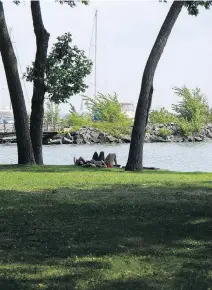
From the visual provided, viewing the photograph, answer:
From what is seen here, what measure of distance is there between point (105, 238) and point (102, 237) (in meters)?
0.06

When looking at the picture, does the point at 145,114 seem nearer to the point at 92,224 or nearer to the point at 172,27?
the point at 172,27

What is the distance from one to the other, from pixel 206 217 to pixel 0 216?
3086 millimetres

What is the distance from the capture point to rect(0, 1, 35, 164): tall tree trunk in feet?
55.9

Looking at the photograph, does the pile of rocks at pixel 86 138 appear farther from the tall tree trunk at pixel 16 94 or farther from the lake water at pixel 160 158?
the tall tree trunk at pixel 16 94

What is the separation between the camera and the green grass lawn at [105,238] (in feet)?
17.4

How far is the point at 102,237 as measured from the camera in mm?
6949

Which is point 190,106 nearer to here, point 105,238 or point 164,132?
point 164,132

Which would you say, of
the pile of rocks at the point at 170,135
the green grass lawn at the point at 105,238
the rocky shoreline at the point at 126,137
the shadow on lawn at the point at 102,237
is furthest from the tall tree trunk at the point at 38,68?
the pile of rocks at the point at 170,135

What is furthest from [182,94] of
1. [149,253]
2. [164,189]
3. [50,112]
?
[149,253]

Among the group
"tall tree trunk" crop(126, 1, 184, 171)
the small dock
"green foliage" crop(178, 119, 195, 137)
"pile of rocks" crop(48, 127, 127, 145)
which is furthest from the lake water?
"green foliage" crop(178, 119, 195, 137)

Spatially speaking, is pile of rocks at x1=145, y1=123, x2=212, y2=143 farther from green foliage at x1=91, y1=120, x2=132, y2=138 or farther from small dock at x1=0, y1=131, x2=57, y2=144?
small dock at x1=0, y1=131, x2=57, y2=144

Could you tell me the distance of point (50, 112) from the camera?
85.9 meters

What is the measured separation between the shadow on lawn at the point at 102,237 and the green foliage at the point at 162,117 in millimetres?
76961

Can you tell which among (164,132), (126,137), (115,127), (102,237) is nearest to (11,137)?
(126,137)
